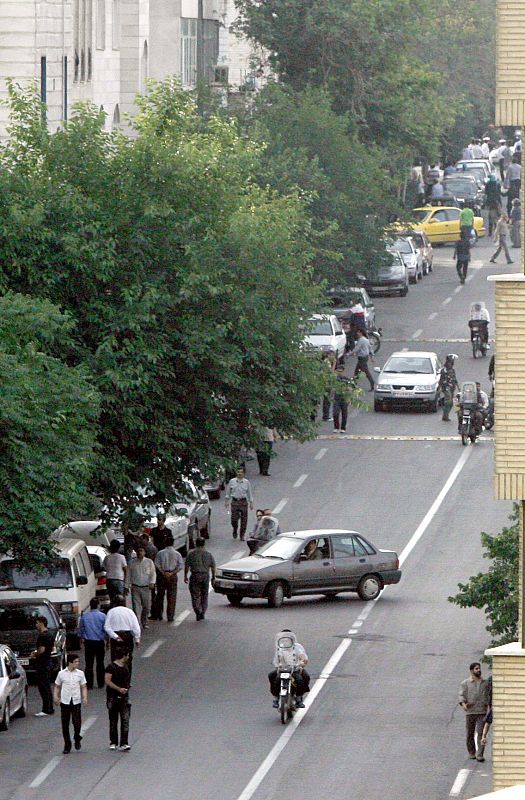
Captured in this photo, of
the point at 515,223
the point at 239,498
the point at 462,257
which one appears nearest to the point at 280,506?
the point at 239,498

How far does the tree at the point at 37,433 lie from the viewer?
2508cm

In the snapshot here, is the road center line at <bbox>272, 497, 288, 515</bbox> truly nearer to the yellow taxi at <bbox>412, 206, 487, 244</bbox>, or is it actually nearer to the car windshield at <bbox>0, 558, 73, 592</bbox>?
the car windshield at <bbox>0, 558, 73, 592</bbox>

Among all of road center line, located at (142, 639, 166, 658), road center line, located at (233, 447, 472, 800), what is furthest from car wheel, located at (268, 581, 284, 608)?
road center line, located at (142, 639, 166, 658)

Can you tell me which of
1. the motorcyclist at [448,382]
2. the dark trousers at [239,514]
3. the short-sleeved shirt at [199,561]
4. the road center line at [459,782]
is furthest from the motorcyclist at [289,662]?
the motorcyclist at [448,382]

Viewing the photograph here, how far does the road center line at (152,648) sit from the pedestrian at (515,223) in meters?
43.2

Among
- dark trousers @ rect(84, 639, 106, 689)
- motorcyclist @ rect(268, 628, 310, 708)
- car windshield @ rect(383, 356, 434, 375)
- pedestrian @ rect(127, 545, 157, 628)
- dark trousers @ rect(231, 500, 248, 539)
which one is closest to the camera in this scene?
motorcyclist @ rect(268, 628, 310, 708)

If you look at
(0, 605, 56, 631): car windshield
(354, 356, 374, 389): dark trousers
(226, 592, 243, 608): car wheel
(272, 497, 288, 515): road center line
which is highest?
(354, 356, 374, 389): dark trousers

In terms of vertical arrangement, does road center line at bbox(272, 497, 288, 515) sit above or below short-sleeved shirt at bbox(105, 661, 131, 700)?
below

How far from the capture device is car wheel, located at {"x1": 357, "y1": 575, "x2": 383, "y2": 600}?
110 ft

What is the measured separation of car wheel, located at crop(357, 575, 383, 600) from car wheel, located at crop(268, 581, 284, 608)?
53.9 inches

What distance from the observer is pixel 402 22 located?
6200 centimetres

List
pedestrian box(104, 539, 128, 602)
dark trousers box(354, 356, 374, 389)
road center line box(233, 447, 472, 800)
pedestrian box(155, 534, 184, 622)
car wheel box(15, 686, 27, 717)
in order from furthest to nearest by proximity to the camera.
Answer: dark trousers box(354, 356, 374, 389), pedestrian box(155, 534, 184, 622), pedestrian box(104, 539, 128, 602), car wheel box(15, 686, 27, 717), road center line box(233, 447, 472, 800)

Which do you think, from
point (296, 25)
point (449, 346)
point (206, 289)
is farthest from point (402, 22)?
point (206, 289)

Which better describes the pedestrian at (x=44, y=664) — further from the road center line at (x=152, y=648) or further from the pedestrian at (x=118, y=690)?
the road center line at (x=152, y=648)
